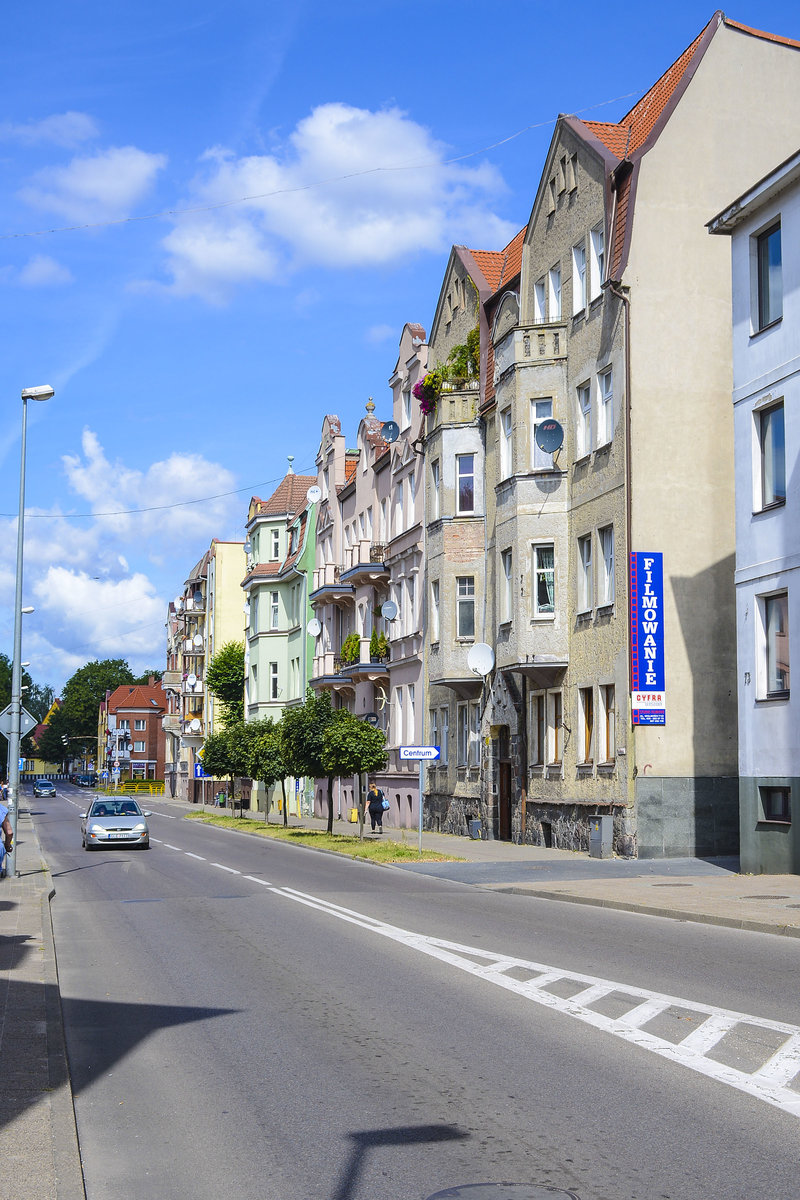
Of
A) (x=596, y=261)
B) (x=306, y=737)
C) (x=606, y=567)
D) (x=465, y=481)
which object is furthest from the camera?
(x=306, y=737)

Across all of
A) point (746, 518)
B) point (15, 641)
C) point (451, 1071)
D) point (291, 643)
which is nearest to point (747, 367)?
point (746, 518)

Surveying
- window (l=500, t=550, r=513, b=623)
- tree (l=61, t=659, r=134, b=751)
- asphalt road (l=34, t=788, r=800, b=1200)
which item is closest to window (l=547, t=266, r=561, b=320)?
window (l=500, t=550, r=513, b=623)

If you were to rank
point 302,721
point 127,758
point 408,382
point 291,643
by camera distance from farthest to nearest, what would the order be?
point 127,758 → point 291,643 → point 408,382 → point 302,721

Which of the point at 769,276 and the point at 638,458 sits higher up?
the point at 769,276

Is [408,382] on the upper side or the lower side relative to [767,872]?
upper

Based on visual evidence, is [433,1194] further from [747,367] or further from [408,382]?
[408,382]

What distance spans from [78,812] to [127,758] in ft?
280

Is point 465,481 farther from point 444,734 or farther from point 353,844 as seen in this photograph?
point 353,844

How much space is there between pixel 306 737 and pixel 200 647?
64389 millimetres

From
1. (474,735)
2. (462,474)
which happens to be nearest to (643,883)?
(474,735)

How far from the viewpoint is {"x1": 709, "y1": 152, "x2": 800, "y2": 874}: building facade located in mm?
22594

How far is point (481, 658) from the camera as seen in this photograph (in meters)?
35.1

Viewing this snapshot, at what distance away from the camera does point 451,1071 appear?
7.78 m

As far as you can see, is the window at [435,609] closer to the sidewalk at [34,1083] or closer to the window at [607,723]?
the window at [607,723]
